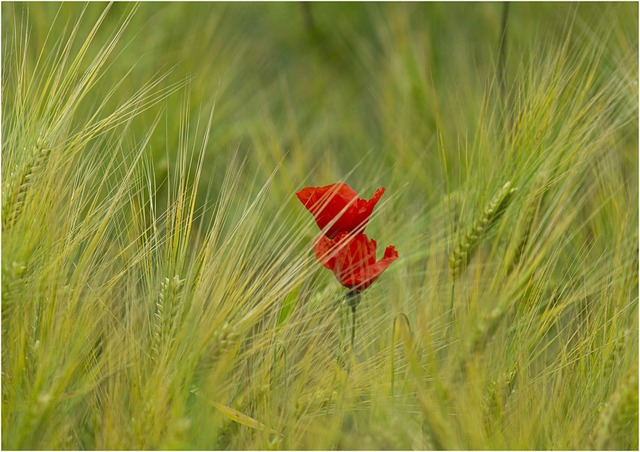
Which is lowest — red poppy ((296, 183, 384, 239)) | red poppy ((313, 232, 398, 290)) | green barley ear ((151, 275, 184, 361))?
green barley ear ((151, 275, 184, 361))

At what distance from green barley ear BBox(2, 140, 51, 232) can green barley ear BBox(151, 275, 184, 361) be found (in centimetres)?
15

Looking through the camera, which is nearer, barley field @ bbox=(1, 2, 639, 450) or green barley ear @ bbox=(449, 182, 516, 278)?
barley field @ bbox=(1, 2, 639, 450)

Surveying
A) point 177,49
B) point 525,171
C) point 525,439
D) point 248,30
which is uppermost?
point 248,30

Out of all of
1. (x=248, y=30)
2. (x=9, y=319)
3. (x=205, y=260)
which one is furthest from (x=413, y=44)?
(x=9, y=319)

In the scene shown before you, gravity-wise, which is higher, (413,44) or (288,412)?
(413,44)

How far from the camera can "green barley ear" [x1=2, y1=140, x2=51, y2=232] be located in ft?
2.51

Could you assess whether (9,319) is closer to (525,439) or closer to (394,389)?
(394,389)

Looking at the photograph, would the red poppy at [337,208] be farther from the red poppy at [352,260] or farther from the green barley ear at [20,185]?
the green barley ear at [20,185]

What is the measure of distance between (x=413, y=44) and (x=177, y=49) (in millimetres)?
374

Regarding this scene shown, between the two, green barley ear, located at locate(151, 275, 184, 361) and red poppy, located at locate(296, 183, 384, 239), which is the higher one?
red poppy, located at locate(296, 183, 384, 239)

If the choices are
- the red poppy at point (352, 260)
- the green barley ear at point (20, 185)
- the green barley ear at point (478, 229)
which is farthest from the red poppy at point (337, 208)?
the green barley ear at point (20, 185)

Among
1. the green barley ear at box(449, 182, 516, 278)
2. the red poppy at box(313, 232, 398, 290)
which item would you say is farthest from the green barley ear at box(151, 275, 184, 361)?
the green barley ear at box(449, 182, 516, 278)

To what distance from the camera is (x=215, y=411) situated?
719mm

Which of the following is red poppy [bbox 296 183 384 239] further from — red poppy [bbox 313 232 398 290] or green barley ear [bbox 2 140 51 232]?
green barley ear [bbox 2 140 51 232]
